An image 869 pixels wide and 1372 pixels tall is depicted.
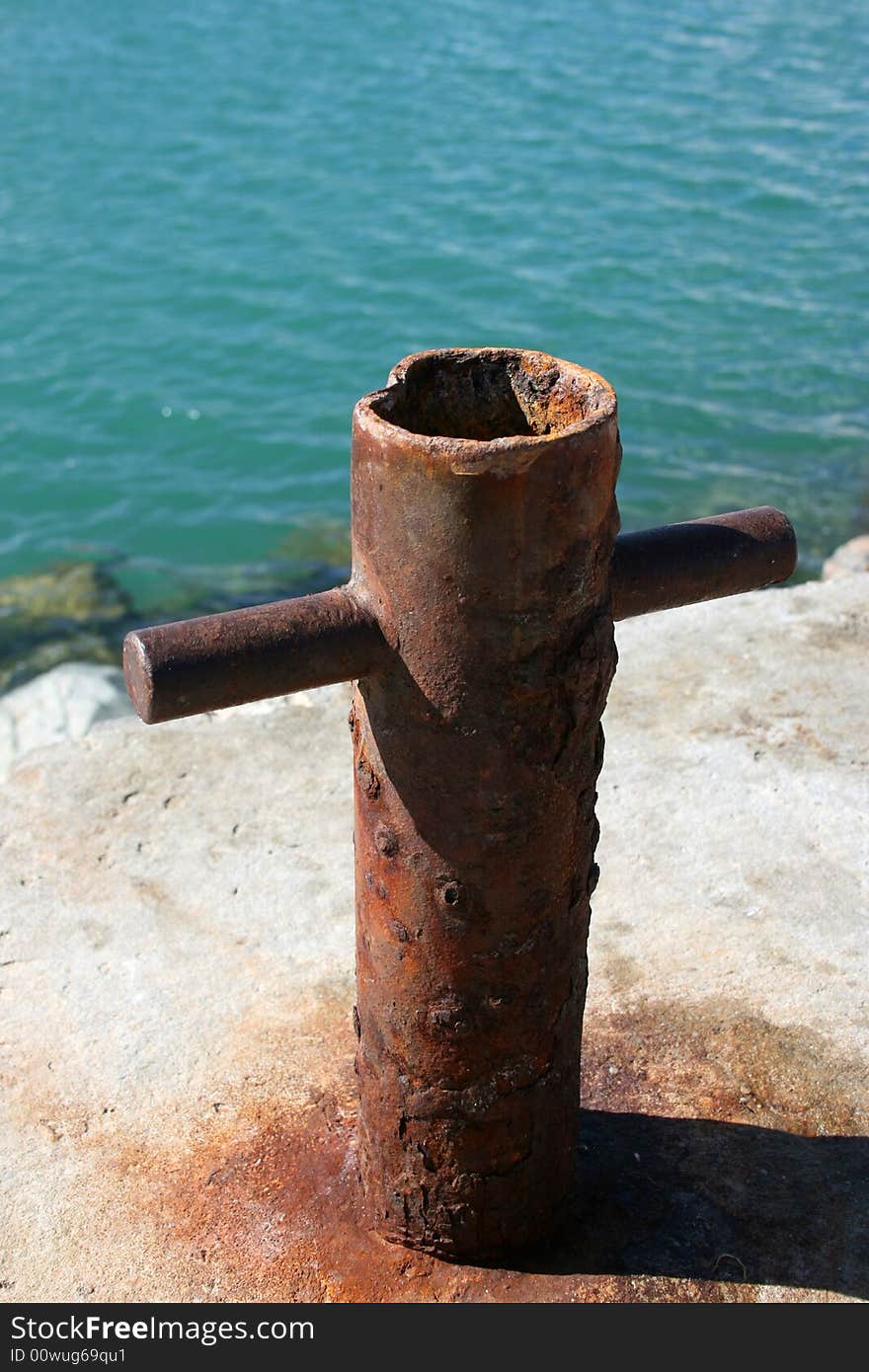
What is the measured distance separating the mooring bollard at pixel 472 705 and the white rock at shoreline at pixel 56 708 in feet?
15.1

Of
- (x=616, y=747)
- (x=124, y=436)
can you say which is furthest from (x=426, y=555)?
(x=124, y=436)

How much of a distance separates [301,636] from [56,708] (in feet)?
17.7

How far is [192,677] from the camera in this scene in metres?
2.55

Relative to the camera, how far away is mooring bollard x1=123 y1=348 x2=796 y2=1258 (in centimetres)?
256

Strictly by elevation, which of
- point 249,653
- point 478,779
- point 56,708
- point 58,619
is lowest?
point 58,619

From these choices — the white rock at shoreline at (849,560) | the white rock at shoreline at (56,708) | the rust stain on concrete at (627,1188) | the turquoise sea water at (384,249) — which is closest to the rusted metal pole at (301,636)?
the rust stain on concrete at (627,1188)

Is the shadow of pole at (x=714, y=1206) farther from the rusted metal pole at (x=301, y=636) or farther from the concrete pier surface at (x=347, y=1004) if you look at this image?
the rusted metal pole at (x=301, y=636)

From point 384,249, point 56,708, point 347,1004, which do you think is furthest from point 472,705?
point 384,249

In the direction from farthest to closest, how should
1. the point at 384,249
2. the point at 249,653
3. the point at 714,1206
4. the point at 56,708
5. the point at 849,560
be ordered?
the point at 384,249
the point at 849,560
the point at 56,708
the point at 714,1206
the point at 249,653

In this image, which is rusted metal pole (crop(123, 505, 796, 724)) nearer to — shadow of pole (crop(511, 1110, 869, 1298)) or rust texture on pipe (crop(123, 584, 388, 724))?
rust texture on pipe (crop(123, 584, 388, 724))

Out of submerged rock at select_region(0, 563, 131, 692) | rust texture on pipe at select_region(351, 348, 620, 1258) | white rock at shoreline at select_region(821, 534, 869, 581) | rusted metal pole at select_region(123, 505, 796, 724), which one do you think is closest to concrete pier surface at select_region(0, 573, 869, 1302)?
rust texture on pipe at select_region(351, 348, 620, 1258)

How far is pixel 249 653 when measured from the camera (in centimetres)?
259

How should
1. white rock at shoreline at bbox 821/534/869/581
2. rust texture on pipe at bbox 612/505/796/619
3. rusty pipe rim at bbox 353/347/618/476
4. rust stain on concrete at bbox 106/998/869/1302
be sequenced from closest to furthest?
rusty pipe rim at bbox 353/347/618/476, rust texture on pipe at bbox 612/505/796/619, rust stain on concrete at bbox 106/998/869/1302, white rock at shoreline at bbox 821/534/869/581

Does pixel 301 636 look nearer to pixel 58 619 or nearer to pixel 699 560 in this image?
pixel 699 560
